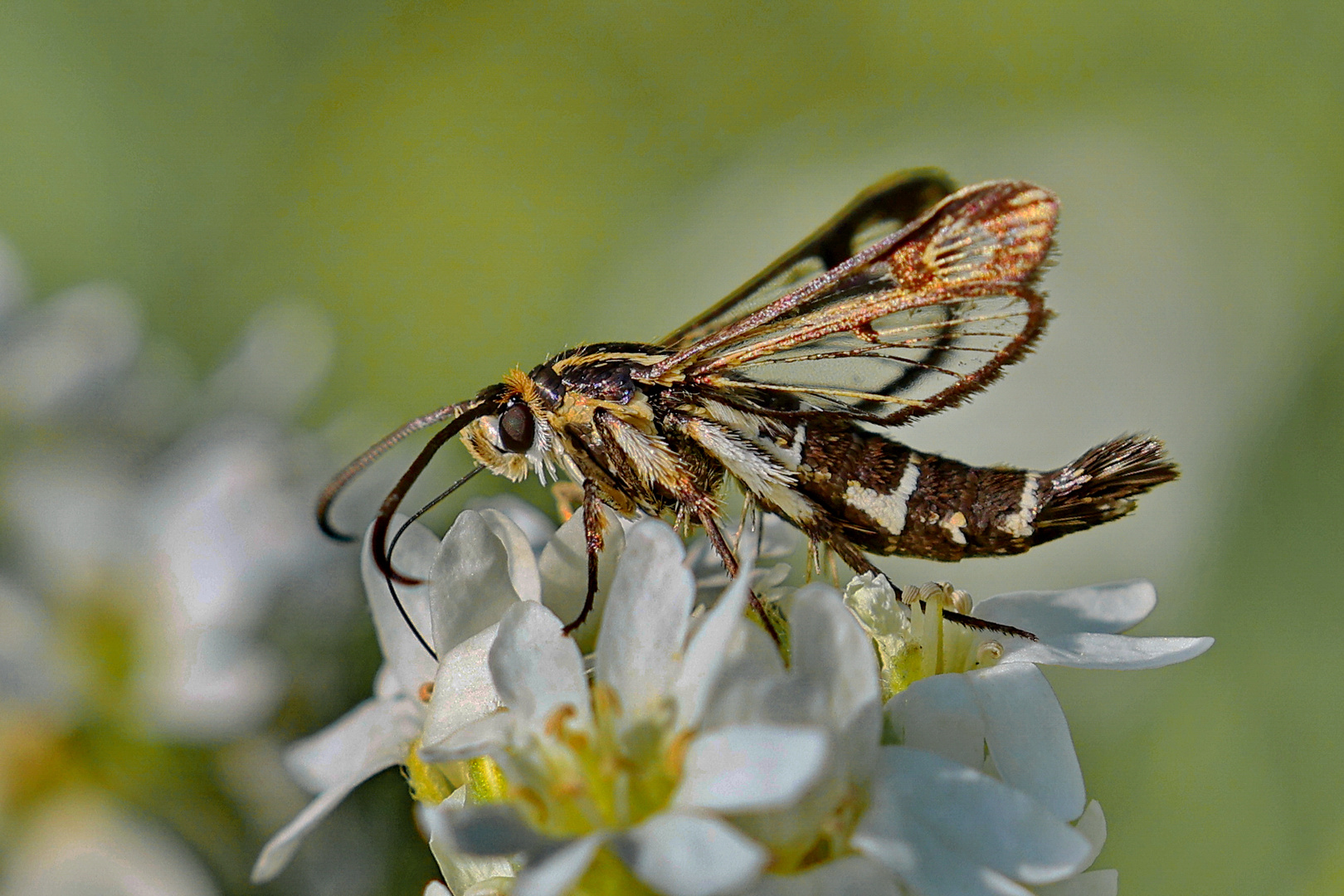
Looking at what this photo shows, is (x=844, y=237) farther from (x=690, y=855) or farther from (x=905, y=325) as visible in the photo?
(x=690, y=855)

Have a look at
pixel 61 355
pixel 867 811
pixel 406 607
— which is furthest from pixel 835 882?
pixel 61 355

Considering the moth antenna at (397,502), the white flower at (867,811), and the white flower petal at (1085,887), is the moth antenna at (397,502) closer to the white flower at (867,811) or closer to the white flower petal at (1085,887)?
the white flower at (867,811)

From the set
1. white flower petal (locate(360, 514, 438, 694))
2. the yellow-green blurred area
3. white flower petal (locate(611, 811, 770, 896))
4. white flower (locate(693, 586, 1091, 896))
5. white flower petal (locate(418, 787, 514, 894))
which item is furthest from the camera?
the yellow-green blurred area

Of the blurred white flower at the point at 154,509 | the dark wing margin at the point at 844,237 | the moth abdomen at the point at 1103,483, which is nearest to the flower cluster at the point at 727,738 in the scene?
the moth abdomen at the point at 1103,483

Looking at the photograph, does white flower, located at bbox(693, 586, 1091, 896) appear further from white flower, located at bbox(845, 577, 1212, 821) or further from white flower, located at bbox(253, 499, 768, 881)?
white flower, located at bbox(253, 499, 768, 881)

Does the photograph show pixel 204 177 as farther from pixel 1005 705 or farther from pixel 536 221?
pixel 1005 705

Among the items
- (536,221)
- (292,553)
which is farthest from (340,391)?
(292,553)

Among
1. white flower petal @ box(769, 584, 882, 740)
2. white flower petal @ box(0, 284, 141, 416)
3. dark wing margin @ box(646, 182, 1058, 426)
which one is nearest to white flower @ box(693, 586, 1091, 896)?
white flower petal @ box(769, 584, 882, 740)
